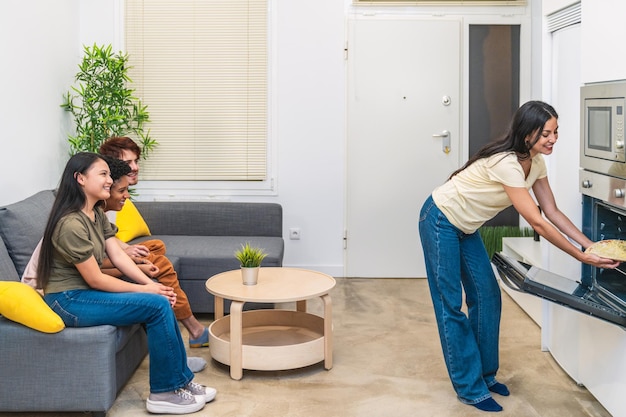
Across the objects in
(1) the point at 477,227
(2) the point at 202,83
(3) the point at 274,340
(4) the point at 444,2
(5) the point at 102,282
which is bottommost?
(3) the point at 274,340

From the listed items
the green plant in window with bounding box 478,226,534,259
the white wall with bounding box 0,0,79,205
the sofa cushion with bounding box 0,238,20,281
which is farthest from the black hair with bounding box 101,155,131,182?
the green plant in window with bounding box 478,226,534,259

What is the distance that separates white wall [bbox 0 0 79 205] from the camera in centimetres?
462

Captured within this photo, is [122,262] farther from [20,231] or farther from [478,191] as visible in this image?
[478,191]

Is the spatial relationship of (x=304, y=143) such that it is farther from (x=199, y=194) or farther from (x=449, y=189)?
(x=449, y=189)

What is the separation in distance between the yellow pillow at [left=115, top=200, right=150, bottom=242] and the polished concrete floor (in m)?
0.92

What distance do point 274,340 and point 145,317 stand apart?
1020mm

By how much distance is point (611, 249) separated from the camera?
2947 millimetres

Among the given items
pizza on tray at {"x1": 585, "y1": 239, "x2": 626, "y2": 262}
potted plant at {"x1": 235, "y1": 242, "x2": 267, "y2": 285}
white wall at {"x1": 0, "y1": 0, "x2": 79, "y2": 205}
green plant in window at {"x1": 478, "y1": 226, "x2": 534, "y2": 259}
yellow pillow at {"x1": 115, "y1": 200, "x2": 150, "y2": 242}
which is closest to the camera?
pizza on tray at {"x1": 585, "y1": 239, "x2": 626, "y2": 262}

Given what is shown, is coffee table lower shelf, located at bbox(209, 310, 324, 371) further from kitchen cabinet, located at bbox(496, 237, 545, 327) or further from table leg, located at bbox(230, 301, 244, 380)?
kitchen cabinet, located at bbox(496, 237, 545, 327)

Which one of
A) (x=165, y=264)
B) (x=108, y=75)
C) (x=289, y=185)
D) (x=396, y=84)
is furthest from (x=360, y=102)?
(x=165, y=264)

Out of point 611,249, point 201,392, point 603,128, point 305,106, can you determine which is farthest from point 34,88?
point 611,249

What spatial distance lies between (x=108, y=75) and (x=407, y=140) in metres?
2.32

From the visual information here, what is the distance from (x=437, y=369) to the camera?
398 cm

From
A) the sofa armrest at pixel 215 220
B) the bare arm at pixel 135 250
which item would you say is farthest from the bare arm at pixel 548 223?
the sofa armrest at pixel 215 220
